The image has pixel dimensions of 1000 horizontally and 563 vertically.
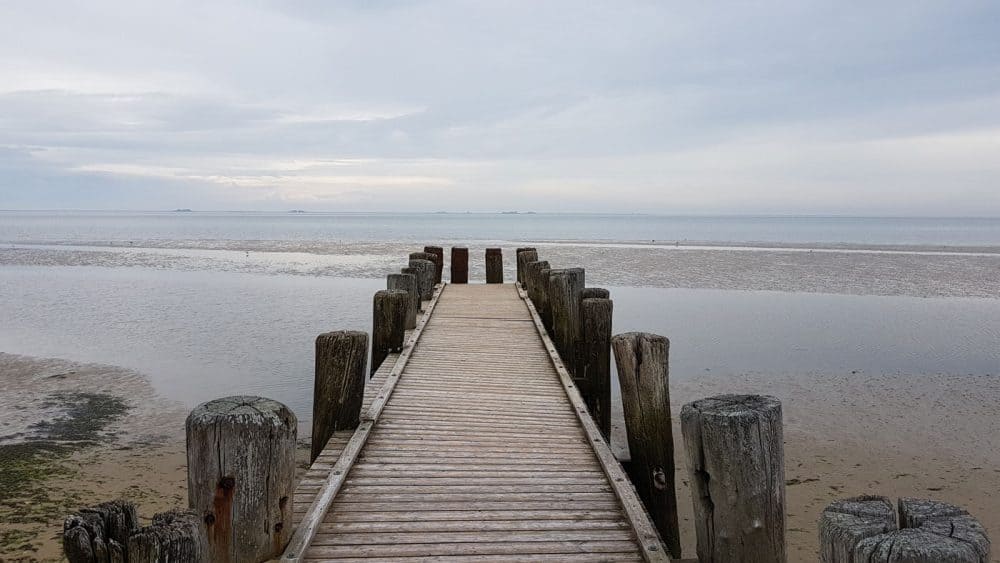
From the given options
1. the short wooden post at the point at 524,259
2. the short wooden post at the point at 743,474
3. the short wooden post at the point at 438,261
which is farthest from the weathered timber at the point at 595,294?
the short wooden post at the point at 438,261

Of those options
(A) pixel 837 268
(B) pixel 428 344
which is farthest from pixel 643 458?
(A) pixel 837 268

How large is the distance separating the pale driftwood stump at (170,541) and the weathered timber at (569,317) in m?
7.00

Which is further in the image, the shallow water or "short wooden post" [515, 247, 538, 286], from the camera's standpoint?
"short wooden post" [515, 247, 538, 286]

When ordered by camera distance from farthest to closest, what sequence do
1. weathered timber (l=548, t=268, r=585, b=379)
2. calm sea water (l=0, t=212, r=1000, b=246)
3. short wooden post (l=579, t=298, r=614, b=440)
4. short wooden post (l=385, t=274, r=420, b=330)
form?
calm sea water (l=0, t=212, r=1000, b=246)
short wooden post (l=385, t=274, r=420, b=330)
weathered timber (l=548, t=268, r=585, b=379)
short wooden post (l=579, t=298, r=614, b=440)

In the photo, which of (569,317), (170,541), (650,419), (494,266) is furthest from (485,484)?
(494,266)

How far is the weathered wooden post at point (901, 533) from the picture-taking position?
1949 mm

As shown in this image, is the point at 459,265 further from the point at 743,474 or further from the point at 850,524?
the point at 850,524

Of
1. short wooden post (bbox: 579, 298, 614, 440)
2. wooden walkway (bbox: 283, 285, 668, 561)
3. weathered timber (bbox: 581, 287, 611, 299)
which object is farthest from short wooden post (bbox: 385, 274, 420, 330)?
short wooden post (bbox: 579, 298, 614, 440)

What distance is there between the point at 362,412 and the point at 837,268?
29363mm

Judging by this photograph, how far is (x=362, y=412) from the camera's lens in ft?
20.4

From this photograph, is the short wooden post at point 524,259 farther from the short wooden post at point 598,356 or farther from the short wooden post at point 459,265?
A: the short wooden post at point 598,356

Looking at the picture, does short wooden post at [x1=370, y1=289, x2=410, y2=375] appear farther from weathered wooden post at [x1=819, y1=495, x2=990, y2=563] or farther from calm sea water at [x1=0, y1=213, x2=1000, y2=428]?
weathered wooden post at [x1=819, y1=495, x2=990, y2=563]

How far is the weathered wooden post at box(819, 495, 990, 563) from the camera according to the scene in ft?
6.40

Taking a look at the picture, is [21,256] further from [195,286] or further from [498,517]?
[498,517]
